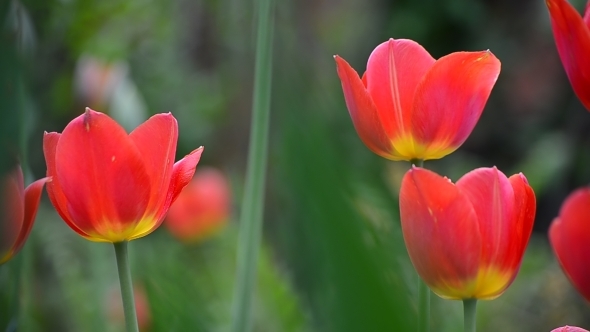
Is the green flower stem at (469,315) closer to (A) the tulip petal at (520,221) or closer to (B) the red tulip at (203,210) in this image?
(A) the tulip petal at (520,221)

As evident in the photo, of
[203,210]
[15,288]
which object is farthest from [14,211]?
[203,210]

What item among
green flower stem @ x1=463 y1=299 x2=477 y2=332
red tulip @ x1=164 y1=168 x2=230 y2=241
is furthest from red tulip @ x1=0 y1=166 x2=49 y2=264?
red tulip @ x1=164 y1=168 x2=230 y2=241

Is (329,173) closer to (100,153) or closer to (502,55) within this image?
(100,153)

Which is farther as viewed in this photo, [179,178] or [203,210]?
[203,210]

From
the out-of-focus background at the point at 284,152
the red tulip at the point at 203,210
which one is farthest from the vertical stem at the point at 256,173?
the red tulip at the point at 203,210

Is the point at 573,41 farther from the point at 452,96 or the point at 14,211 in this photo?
the point at 14,211

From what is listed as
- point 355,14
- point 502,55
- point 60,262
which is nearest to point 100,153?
point 60,262

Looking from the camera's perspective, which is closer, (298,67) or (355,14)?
(298,67)
